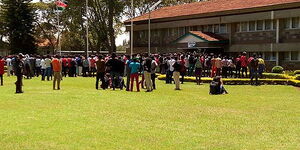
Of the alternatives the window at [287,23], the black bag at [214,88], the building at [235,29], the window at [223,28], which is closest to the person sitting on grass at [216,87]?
the black bag at [214,88]

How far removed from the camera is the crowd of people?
2152 centimetres

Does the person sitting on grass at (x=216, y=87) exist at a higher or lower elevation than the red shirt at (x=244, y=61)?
lower

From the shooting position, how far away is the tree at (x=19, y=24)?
59031mm

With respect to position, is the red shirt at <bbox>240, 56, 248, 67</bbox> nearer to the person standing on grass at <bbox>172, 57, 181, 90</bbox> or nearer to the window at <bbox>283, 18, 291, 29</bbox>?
the person standing on grass at <bbox>172, 57, 181, 90</bbox>

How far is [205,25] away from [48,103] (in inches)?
1245

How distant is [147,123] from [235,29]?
32.4m

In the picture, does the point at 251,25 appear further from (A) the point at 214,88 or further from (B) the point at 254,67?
(A) the point at 214,88

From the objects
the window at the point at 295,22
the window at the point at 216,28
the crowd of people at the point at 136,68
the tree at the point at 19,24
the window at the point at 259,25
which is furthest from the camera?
the tree at the point at 19,24

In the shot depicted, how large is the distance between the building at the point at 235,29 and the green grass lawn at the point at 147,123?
21253 mm

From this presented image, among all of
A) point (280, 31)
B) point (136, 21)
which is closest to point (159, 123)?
point (280, 31)

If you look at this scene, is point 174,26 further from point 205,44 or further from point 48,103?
point 48,103

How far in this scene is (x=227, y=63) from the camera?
30.6 metres

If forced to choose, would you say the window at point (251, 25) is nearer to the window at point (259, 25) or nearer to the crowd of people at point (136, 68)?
the window at point (259, 25)

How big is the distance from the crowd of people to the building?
6686 mm
